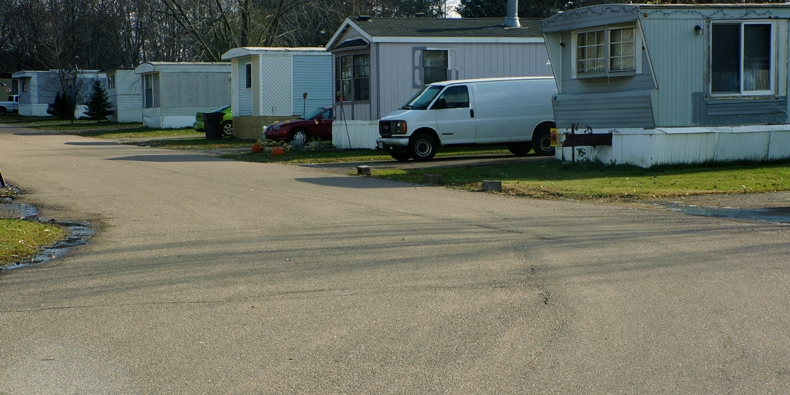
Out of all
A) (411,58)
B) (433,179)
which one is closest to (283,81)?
(411,58)

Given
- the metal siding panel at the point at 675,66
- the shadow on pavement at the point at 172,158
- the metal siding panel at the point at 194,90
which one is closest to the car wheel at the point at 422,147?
the shadow on pavement at the point at 172,158

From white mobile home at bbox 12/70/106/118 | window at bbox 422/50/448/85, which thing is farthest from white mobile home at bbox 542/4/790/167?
white mobile home at bbox 12/70/106/118

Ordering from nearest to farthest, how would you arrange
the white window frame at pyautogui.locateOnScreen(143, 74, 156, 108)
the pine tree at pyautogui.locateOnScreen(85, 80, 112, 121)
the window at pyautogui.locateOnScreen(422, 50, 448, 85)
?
the window at pyautogui.locateOnScreen(422, 50, 448, 85), the white window frame at pyautogui.locateOnScreen(143, 74, 156, 108), the pine tree at pyautogui.locateOnScreen(85, 80, 112, 121)

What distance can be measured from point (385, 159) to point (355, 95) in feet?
14.8

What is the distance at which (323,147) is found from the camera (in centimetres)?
2666

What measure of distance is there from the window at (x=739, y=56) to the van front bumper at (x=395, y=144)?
6978mm

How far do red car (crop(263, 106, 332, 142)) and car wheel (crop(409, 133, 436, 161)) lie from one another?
6.77m

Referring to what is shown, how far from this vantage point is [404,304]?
6711 mm

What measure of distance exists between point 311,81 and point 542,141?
42.8ft

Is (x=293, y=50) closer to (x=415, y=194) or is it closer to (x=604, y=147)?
(x=604, y=147)

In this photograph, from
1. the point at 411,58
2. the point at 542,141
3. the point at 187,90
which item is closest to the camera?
the point at 542,141

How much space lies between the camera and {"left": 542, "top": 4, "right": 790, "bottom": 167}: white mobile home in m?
17.9

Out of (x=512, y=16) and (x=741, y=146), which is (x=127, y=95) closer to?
(x=512, y=16)

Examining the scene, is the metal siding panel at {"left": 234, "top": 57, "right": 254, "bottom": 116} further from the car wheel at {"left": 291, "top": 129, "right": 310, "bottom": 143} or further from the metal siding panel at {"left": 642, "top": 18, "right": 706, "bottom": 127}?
the metal siding panel at {"left": 642, "top": 18, "right": 706, "bottom": 127}
